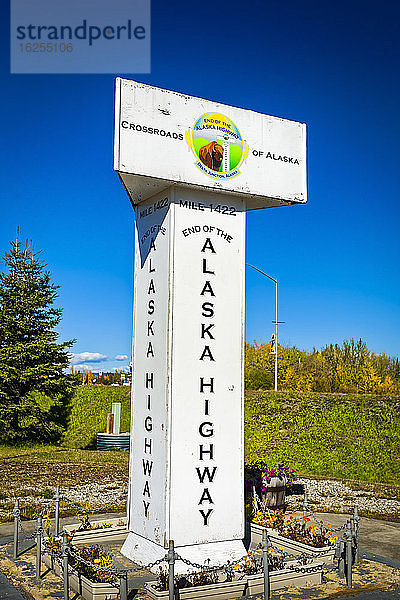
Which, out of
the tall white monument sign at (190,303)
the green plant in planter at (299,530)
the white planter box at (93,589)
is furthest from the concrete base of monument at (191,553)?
the green plant in planter at (299,530)

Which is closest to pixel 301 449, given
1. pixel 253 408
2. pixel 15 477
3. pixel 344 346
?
pixel 253 408

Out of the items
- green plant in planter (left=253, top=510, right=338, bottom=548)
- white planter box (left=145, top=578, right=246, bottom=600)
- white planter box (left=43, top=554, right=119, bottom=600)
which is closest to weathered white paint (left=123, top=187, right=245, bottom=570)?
white planter box (left=145, top=578, right=246, bottom=600)

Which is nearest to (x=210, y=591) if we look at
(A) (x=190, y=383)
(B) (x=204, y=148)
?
(A) (x=190, y=383)

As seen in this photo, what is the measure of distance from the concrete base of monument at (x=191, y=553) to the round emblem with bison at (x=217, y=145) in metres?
5.20

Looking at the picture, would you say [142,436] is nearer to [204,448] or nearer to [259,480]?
[204,448]

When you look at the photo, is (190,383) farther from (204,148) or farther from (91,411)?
(91,411)

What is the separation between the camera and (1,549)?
948 cm

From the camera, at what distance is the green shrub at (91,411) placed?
94.1ft

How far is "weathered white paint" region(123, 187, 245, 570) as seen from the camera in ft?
26.8

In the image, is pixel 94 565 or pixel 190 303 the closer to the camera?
pixel 94 565

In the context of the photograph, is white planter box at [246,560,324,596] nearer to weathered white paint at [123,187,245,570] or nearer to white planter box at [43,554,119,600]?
weathered white paint at [123,187,245,570]

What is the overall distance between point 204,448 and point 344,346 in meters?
32.3

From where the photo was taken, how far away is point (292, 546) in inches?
354

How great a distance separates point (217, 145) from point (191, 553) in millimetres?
5703
